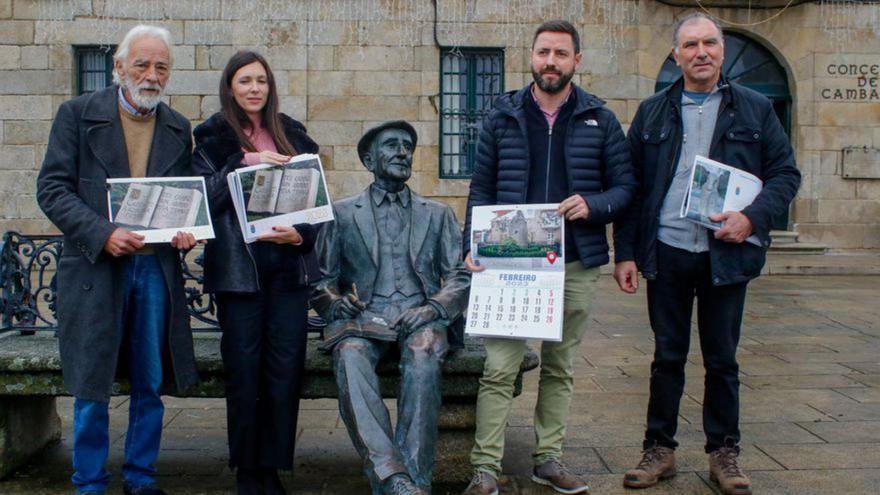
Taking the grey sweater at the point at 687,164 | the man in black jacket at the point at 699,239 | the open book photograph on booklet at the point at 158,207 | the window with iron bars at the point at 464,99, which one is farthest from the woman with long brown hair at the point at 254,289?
the window with iron bars at the point at 464,99

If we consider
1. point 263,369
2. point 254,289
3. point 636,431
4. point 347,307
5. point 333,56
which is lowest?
point 636,431

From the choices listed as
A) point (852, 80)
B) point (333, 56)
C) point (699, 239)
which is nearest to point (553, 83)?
point (699, 239)

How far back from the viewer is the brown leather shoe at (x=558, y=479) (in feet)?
14.9

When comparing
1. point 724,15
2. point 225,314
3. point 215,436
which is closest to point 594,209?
point 225,314

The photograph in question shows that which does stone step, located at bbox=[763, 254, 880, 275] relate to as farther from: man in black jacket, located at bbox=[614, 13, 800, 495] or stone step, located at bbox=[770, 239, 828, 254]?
man in black jacket, located at bbox=[614, 13, 800, 495]

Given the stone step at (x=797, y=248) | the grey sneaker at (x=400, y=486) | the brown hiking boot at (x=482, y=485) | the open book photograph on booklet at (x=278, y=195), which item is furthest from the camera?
the stone step at (x=797, y=248)

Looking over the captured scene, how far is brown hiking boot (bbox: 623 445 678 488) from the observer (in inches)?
182

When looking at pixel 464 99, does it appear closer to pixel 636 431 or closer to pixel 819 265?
pixel 819 265

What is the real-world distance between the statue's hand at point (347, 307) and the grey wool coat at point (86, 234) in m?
0.78

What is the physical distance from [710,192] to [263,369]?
7.45 ft

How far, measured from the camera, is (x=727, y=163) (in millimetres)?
4578

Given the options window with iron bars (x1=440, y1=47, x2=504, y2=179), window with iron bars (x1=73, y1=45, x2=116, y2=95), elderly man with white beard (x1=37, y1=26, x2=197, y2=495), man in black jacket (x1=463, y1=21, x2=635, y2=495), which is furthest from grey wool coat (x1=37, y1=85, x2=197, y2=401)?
window with iron bars (x1=73, y1=45, x2=116, y2=95)

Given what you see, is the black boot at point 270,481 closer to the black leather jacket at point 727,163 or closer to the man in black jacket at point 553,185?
the man in black jacket at point 553,185

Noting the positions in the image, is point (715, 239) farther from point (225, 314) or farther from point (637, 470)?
point (225, 314)
